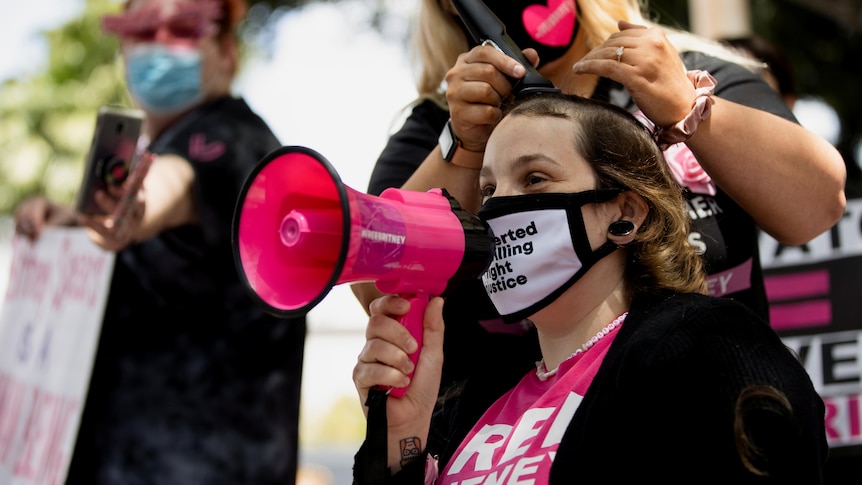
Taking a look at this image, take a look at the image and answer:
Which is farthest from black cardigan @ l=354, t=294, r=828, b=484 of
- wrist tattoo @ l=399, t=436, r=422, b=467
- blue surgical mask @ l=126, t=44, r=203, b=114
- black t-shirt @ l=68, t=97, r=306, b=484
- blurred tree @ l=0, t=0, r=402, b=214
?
blurred tree @ l=0, t=0, r=402, b=214

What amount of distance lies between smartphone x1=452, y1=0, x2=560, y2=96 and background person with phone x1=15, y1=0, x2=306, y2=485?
1366mm

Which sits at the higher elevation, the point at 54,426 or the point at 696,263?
the point at 696,263

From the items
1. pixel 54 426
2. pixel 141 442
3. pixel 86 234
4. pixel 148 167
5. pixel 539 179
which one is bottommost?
pixel 54 426

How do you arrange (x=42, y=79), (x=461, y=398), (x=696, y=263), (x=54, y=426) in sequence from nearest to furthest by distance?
(x=696, y=263)
(x=461, y=398)
(x=54, y=426)
(x=42, y=79)

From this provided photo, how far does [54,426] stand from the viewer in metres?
3.74

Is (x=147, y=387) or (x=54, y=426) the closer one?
(x=147, y=387)

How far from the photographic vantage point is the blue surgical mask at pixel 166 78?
3654 mm

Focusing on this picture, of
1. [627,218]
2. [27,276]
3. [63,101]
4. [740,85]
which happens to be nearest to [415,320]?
[627,218]

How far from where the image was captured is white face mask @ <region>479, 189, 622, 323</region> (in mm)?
1708

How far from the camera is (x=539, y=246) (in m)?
1.71

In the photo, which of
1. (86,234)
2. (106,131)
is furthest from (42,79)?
(106,131)

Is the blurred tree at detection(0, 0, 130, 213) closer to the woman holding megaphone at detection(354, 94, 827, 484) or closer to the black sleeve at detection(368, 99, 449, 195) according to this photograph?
the black sleeve at detection(368, 99, 449, 195)

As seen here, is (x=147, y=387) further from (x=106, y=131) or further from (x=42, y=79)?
(x=42, y=79)

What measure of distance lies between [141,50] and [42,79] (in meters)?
11.5
